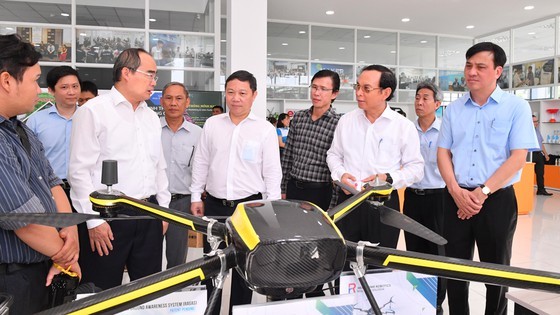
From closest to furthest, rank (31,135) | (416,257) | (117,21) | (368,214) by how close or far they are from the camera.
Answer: (416,257) < (31,135) < (368,214) < (117,21)

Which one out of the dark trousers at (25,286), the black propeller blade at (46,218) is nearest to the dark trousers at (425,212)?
the dark trousers at (25,286)

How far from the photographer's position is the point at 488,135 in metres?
2.50

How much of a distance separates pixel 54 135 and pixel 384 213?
328 cm

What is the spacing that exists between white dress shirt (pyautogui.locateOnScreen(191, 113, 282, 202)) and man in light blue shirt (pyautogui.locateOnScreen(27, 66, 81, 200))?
48.3 inches

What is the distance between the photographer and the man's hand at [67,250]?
5.34 ft

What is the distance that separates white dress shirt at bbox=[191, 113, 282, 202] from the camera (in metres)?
2.87

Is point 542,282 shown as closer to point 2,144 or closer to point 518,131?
point 2,144

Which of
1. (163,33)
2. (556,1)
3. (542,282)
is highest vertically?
(556,1)

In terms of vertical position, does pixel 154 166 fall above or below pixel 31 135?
below

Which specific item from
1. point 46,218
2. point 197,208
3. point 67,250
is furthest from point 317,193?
point 46,218

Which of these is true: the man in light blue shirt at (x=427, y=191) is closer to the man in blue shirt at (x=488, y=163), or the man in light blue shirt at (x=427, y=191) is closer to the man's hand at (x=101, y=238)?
the man in blue shirt at (x=488, y=163)

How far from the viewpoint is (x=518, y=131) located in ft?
7.97

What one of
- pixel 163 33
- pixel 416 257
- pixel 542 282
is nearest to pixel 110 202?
pixel 416 257

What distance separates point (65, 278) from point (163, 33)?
8.25 meters
